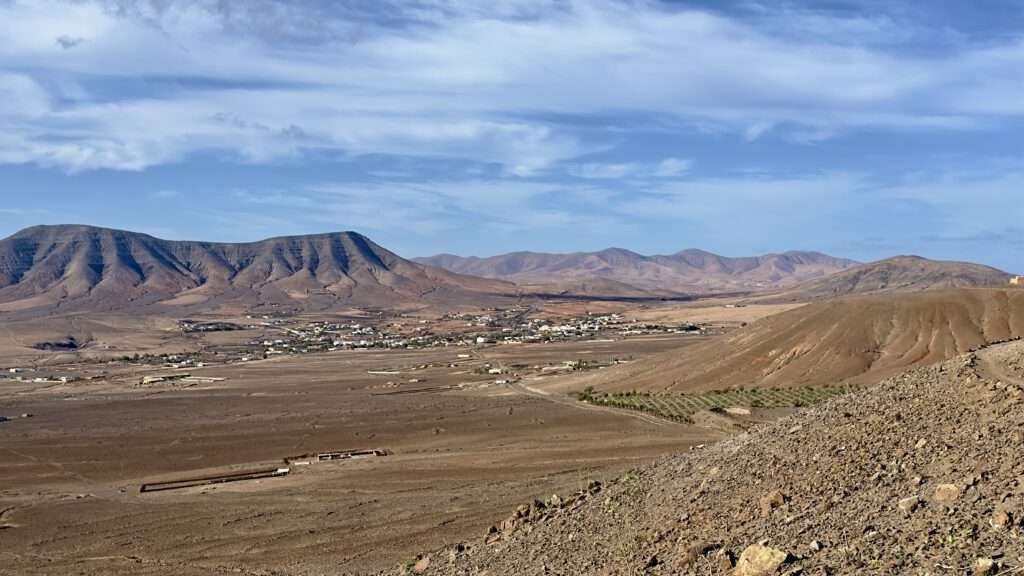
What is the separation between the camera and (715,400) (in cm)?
5325

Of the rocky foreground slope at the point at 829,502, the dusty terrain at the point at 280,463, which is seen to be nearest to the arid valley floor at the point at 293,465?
the dusty terrain at the point at 280,463

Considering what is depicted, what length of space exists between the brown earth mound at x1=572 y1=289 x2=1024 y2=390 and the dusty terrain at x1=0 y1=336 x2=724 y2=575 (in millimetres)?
8499

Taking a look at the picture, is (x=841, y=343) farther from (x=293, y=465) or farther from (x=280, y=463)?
(x=280, y=463)

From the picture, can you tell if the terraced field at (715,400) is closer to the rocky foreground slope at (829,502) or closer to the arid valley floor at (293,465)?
the arid valley floor at (293,465)

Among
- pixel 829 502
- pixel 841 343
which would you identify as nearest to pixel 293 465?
pixel 829 502

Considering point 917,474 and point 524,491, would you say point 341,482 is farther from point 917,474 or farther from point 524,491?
point 917,474

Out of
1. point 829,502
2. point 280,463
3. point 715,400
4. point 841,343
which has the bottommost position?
point 280,463

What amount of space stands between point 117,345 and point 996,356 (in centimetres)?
13440

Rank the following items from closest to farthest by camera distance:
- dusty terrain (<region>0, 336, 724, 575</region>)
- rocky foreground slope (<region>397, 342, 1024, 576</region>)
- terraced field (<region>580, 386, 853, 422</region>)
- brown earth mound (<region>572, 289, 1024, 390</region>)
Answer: rocky foreground slope (<region>397, 342, 1024, 576</region>), dusty terrain (<region>0, 336, 724, 575</region>), terraced field (<region>580, 386, 853, 422</region>), brown earth mound (<region>572, 289, 1024, 390</region>)

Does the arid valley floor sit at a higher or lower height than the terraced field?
lower

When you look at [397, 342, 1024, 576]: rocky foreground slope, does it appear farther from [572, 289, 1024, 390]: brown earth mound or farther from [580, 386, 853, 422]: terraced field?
[572, 289, 1024, 390]: brown earth mound

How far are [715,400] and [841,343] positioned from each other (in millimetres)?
11231

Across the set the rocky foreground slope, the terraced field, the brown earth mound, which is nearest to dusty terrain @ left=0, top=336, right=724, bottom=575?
the terraced field

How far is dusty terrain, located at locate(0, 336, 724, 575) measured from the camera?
25938 mm
